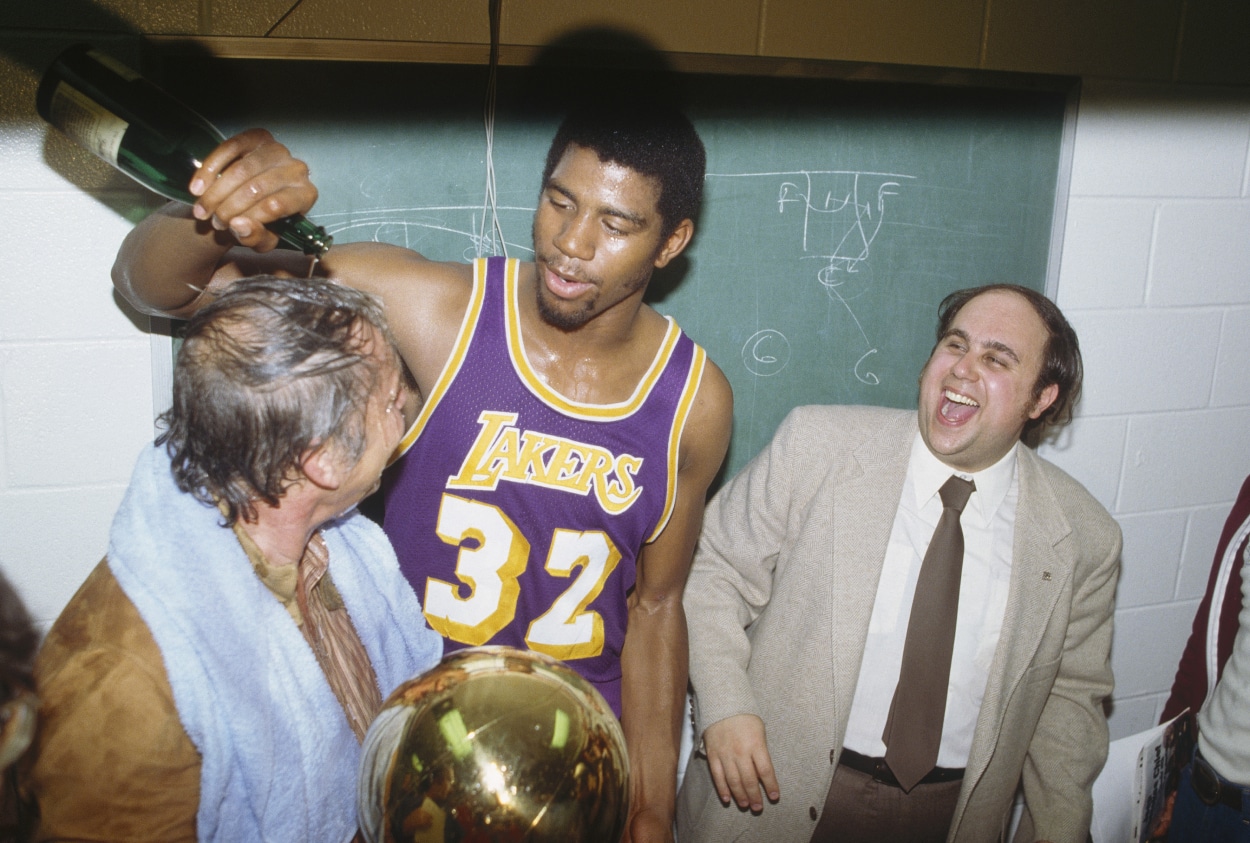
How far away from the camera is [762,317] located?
2061 mm

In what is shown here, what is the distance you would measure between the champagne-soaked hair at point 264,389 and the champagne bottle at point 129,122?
245 mm

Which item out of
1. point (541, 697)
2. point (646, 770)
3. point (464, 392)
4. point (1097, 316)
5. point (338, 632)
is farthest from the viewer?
point (1097, 316)

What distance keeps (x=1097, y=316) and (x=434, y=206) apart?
175 centimetres

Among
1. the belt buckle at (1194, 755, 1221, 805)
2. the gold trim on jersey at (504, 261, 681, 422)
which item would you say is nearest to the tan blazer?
the belt buckle at (1194, 755, 1221, 805)

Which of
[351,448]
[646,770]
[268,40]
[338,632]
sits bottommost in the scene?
[646,770]

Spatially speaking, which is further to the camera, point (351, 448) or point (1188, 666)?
point (1188, 666)

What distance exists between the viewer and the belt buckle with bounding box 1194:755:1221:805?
1.85m

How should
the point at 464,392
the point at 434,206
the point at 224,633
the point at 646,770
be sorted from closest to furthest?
the point at 224,633 < the point at 464,392 < the point at 646,770 < the point at 434,206

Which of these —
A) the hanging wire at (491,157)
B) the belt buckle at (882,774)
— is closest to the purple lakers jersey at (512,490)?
the hanging wire at (491,157)

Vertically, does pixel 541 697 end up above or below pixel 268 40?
below

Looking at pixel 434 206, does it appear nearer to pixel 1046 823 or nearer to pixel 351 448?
pixel 351 448

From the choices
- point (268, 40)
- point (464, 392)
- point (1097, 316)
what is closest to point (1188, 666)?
point (1097, 316)

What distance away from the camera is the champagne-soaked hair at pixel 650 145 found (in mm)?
1527

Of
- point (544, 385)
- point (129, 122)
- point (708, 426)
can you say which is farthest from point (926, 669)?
point (129, 122)
